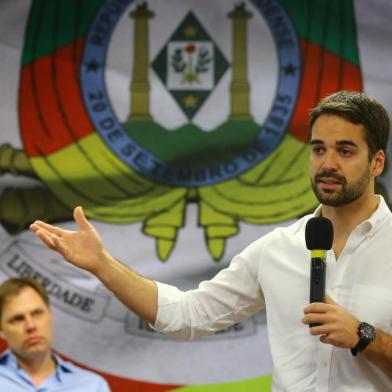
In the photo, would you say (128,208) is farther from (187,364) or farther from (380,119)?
(380,119)

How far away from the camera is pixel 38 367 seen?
344cm

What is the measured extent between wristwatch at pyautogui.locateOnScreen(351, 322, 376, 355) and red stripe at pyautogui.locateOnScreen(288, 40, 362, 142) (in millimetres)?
1904

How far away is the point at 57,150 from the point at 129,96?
0.39 meters

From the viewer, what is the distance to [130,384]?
3668 millimetres

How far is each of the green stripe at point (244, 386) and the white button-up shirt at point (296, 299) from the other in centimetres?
137

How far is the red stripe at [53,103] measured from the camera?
12.6 feet

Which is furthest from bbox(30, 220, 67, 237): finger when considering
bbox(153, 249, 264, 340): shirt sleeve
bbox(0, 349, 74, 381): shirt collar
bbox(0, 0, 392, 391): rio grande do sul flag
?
bbox(0, 0, 392, 391): rio grande do sul flag

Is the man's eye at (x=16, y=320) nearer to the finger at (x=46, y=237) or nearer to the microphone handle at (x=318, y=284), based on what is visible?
the finger at (x=46, y=237)

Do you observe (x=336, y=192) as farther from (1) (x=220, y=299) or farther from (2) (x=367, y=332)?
(1) (x=220, y=299)

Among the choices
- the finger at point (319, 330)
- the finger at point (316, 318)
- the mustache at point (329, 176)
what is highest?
the mustache at point (329, 176)

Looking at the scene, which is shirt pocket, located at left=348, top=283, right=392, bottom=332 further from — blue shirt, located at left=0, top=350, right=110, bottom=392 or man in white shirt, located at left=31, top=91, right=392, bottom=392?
blue shirt, located at left=0, top=350, right=110, bottom=392

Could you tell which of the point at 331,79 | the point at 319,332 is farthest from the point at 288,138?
the point at 319,332

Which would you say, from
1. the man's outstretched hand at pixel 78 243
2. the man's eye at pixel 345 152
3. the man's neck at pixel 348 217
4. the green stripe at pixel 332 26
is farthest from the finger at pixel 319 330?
the green stripe at pixel 332 26

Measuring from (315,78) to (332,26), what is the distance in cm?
23
